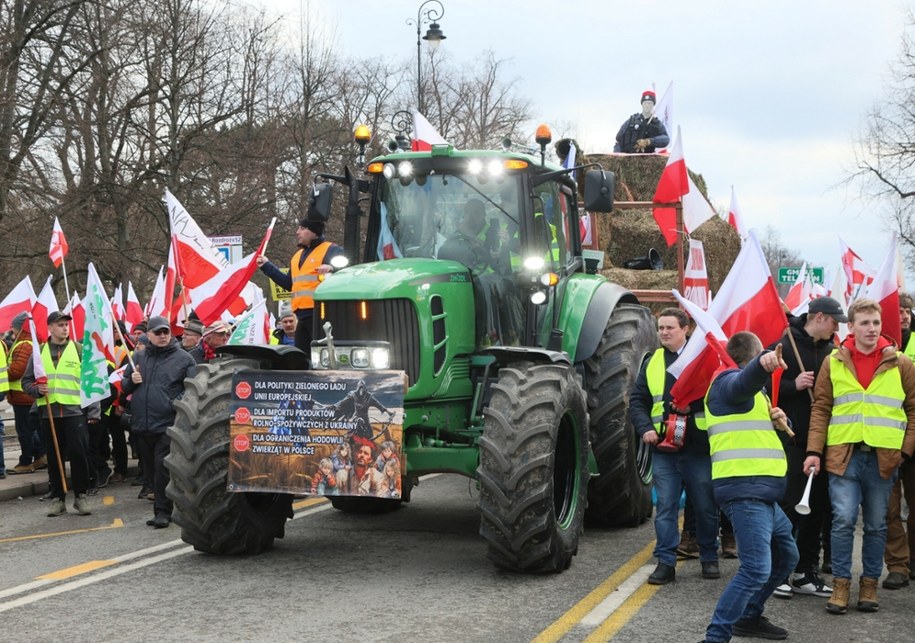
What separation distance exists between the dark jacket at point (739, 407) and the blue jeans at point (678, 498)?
5.20 feet

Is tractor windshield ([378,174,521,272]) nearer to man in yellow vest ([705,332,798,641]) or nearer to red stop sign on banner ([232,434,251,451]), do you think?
red stop sign on banner ([232,434,251,451])

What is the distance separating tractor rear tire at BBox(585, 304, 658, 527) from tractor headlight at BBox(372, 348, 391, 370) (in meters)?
2.13

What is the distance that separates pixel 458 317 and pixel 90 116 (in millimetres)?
19758

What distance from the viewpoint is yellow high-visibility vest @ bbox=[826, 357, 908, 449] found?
23.3 ft

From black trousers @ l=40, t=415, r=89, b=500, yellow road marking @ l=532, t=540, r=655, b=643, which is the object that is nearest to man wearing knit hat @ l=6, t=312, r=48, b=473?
black trousers @ l=40, t=415, r=89, b=500

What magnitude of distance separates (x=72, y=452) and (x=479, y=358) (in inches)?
190

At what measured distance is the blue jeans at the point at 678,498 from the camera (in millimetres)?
7676

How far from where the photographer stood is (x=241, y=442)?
771 cm

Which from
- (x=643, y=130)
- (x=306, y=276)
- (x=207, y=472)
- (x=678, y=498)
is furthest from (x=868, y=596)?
(x=643, y=130)

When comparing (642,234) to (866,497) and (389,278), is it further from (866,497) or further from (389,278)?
(866,497)

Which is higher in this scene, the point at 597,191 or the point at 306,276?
the point at 597,191

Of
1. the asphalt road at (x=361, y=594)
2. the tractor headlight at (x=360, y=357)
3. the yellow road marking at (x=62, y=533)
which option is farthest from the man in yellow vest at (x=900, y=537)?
the yellow road marking at (x=62, y=533)

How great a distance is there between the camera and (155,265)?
27031mm

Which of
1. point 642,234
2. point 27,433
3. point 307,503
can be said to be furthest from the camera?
point 27,433
